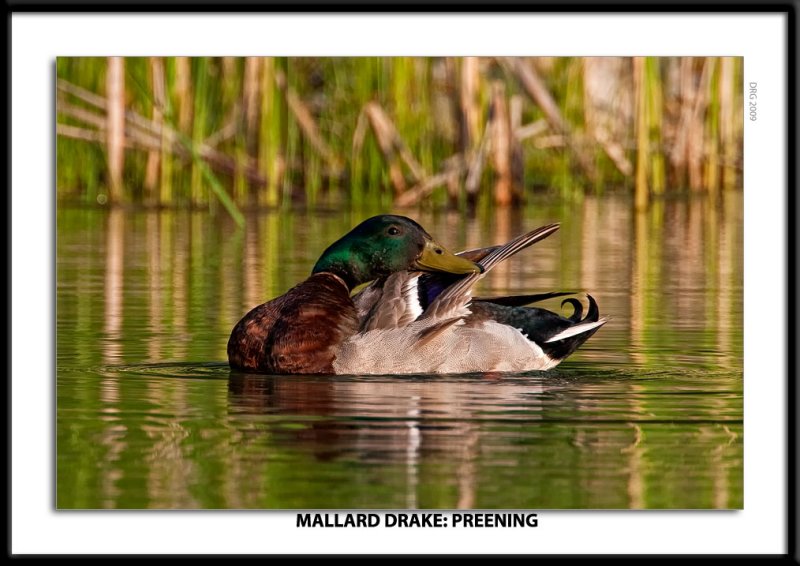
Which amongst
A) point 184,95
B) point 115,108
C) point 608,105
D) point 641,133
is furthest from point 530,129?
point 115,108

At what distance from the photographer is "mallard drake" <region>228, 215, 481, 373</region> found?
8.48m

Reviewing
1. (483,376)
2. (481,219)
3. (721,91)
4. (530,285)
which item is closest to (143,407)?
(483,376)

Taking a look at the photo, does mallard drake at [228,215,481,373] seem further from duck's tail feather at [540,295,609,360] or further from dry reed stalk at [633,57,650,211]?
dry reed stalk at [633,57,650,211]

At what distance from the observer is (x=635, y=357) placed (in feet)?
29.9

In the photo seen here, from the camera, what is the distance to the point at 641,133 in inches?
734

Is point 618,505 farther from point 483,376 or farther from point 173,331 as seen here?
point 173,331

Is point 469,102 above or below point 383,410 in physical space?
above

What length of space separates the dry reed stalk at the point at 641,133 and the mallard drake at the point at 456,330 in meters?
10.0

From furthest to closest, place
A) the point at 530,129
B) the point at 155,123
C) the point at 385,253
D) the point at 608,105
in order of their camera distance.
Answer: the point at 608,105, the point at 530,129, the point at 155,123, the point at 385,253

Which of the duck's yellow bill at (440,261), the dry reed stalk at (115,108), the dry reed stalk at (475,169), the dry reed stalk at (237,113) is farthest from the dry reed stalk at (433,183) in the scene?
the duck's yellow bill at (440,261)

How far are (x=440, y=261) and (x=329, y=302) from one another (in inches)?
25.5

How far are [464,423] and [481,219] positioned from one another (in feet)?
37.9

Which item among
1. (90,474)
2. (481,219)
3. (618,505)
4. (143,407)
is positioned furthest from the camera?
(481,219)

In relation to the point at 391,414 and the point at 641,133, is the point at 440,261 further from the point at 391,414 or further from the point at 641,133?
the point at 641,133
